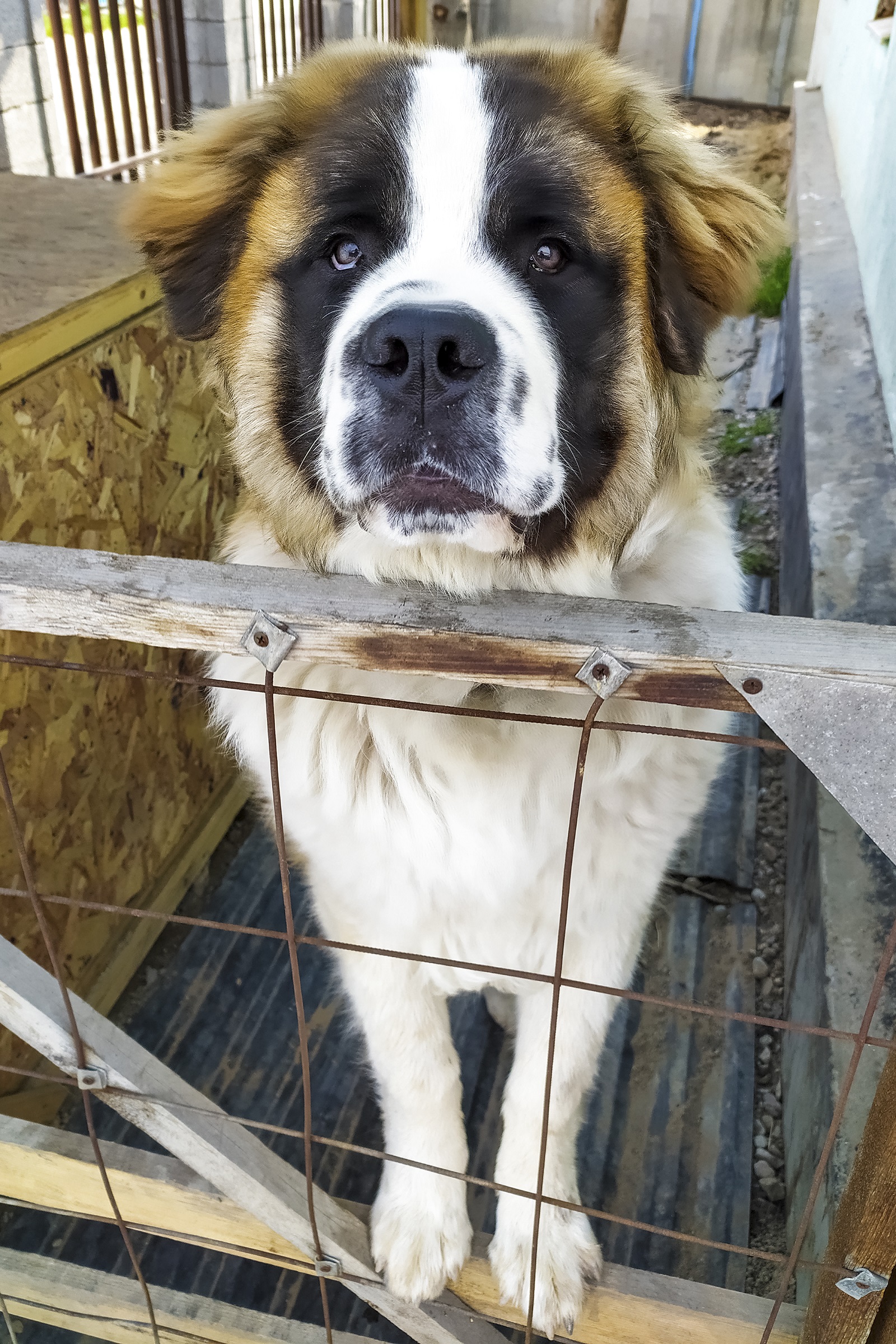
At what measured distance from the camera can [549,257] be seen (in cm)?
129

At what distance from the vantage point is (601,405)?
4.53ft

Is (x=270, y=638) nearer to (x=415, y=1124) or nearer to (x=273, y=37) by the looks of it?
(x=415, y=1124)

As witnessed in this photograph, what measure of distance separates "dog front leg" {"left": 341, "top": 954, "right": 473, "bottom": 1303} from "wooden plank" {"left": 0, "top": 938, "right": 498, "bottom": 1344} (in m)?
0.06

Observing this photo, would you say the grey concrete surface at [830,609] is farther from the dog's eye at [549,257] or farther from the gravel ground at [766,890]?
the dog's eye at [549,257]

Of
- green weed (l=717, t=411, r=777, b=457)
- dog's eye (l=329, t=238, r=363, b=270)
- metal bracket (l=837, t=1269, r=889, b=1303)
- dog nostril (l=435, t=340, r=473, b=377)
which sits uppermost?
dog's eye (l=329, t=238, r=363, b=270)

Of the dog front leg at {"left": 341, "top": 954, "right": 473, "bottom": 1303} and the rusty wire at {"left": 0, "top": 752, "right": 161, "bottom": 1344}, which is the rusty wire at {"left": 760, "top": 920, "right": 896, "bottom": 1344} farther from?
the rusty wire at {"left": 0, "top": 752, "right": 161, "bottom": 1344}

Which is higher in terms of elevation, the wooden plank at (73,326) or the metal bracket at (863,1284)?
the wooden plank at (73,326)

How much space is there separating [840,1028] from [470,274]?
1282 millimetres

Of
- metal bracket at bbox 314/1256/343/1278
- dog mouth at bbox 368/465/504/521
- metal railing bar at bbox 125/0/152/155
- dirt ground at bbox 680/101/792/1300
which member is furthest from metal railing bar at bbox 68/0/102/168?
metal bracket at bbox 314/1256/343/1278

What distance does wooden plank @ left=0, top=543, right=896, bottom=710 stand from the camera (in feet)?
2.76

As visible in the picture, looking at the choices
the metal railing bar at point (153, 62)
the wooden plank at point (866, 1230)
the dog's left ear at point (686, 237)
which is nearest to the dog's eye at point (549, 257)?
the dog's left ear at point (686, 237)

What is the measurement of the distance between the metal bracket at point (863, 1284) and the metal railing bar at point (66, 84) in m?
5.09

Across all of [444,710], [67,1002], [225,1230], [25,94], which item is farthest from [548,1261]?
[25,94]

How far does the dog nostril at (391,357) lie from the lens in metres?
1.08
